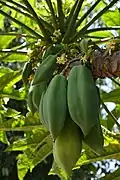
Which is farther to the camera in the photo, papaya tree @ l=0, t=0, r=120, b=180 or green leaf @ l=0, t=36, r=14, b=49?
green leaf @ l=0, t=36, r=14, b=49

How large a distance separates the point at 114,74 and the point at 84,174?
13.6ft

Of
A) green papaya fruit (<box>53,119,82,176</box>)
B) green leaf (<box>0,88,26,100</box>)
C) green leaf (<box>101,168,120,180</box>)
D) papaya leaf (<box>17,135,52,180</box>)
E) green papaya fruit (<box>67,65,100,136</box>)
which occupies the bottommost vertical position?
green leaf (<box>101,168,120,180</box>)

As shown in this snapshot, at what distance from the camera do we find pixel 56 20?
1375 millimetres

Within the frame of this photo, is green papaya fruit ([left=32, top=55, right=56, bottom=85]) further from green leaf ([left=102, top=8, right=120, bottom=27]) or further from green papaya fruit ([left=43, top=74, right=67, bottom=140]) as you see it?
green leaf ([left=102, top=8, right=120, bottom=27])

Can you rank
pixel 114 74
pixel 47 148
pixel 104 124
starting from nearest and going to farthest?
1. pixel 114 74
2. pixel 47 148
3. pixel 104 124

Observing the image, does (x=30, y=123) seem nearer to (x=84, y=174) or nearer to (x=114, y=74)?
(x=114, y=74)

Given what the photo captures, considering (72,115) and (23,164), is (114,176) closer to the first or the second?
(23,164)

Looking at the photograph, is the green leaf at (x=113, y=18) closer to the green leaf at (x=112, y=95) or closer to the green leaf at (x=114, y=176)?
the green leaf at (x=112, y=95)

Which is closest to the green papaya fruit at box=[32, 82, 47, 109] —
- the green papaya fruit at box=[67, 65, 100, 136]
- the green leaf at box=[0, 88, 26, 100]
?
the green papaya fruit at box=[67, 65, 100, 136]

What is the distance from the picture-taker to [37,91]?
1013 mm

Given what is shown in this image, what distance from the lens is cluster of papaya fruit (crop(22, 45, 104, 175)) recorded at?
87cm

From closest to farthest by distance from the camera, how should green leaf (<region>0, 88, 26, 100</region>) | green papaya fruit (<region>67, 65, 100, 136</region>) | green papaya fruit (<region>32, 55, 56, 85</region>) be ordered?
green papaya fruit (<region>67, 65, 100, 136</region>), green papaya fruit (<region>32, 55, 56, 85</region>), green leaf (<region>0, 88, 26, 100</region>)

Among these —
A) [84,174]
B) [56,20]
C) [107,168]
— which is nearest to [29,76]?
[56,20]

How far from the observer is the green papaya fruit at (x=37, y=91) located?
100cm
